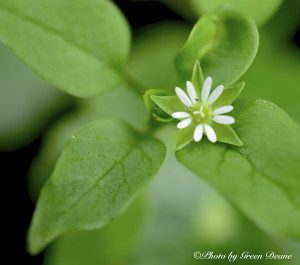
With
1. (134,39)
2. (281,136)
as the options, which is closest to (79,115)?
(134,39)

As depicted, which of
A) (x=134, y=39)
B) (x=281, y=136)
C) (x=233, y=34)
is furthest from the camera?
(x=134, y=39)

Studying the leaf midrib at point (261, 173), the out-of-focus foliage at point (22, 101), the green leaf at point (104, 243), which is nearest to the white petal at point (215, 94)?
→ the leaf midrib at point (261, 173)

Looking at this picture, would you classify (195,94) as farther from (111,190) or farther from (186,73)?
(111,190)

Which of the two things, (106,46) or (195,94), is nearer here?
(195,94)

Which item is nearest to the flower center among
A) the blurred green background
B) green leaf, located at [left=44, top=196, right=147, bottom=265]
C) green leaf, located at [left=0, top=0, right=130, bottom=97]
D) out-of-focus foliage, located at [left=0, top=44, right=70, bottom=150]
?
green leaf, located at [left=0, top=0, right=130, bottom=97]

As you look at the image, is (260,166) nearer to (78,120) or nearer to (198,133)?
(198,133)

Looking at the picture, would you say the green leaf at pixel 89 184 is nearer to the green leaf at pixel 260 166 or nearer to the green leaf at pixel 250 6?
the green leaf at pixel 260 166

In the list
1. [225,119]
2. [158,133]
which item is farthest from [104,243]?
[225,119]
